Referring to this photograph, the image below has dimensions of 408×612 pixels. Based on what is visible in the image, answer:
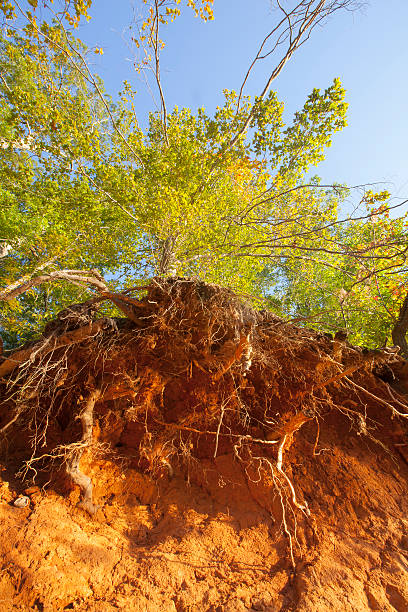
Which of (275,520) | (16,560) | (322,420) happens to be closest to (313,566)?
(275,520)

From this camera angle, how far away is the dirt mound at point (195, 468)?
2242 mm

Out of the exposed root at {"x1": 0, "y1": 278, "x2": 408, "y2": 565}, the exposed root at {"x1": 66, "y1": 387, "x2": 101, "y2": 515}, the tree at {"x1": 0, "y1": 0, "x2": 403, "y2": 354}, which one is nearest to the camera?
the exposed root at {"x1": 66, "y1": 387, "x2": 101, "y2": 515}

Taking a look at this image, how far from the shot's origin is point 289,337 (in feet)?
11.5

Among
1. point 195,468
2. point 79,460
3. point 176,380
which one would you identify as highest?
point 176,380

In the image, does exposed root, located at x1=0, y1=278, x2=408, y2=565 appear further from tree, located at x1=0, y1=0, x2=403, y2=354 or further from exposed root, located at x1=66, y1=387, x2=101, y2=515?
tree, located at x1=0, y1=0, x2=403, y2=354

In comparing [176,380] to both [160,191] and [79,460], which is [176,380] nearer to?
[79,460]

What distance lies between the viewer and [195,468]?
3.30 meters

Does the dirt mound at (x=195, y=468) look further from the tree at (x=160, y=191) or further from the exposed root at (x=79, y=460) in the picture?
the tree at (x=160, y=191)

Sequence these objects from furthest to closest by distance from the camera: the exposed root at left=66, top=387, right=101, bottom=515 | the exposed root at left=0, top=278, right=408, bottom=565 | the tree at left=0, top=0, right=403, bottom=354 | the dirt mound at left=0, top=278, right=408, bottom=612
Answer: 1. the tree at left=0, top=0, right=403, bottom=354
2. the exposed root at left=0, top=278, right=408, bottom=565
3. the exposed root at left=66, top=387, right=101, bottom=515
4. the dirt mound at left=0, top=278, right=408, bottom=612

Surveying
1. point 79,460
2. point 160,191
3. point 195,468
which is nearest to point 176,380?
point 195,468

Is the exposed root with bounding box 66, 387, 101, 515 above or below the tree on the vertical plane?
below

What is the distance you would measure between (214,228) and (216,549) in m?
7.43

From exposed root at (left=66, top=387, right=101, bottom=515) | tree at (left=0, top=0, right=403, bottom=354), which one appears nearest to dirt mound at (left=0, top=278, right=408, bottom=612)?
exposed root at (left=66, top=387, right=101, bottom=515)

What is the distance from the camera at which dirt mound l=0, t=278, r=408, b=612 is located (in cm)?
224
